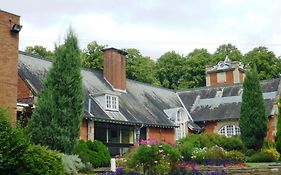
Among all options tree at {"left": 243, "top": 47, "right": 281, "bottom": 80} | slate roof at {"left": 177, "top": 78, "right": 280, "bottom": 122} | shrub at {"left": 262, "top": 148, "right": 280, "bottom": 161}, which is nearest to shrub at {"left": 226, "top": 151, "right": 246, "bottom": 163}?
shrub at {"left": 262, "top": 148, "right": 280, "bottom": 161}

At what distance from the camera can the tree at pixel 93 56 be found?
5056 cm

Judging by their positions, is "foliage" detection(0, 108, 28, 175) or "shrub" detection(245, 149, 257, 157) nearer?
"foliage" detection(0, 108, 28, 175)

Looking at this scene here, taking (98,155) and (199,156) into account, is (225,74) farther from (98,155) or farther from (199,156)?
(98,155)

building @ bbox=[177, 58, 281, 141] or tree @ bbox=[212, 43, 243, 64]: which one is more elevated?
tree @ bbox=[212, 43, 243, 64]

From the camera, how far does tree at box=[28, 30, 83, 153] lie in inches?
733

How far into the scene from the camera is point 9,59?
21.3 meters

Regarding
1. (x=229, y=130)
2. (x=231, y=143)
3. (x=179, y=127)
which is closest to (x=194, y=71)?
(x=229, y=130)

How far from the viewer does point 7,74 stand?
2111 cm

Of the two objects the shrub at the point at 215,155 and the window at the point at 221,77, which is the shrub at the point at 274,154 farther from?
the window at the point at 221,77

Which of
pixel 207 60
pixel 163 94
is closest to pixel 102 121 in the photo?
pixel 163 94

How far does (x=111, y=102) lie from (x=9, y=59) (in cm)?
1042

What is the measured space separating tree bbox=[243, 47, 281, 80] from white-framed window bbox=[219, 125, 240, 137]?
20865 mm

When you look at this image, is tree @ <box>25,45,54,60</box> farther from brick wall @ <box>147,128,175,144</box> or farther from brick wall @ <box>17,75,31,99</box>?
brick wall @ <box>17,75,31,99</box>

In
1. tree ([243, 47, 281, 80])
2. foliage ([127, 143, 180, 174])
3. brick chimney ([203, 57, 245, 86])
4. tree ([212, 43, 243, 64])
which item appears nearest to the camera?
foliage ([127, 143, 180, 174])
